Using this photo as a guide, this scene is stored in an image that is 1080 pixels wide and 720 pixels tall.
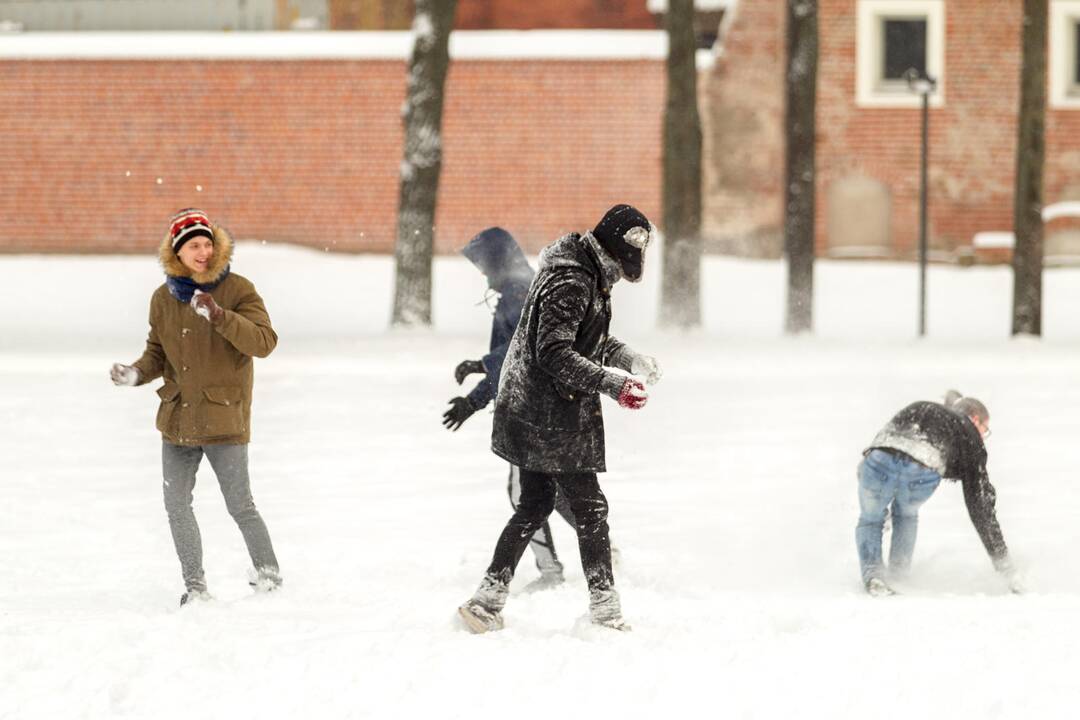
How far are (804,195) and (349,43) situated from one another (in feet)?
41.6

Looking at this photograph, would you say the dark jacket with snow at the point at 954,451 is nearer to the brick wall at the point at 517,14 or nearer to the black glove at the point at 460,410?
the black glove at the point at 460,410

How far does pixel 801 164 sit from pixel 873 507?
12.1m

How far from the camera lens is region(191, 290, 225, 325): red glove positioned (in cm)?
652

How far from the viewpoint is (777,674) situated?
5652 mm

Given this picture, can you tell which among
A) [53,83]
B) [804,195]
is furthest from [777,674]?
[53,83]

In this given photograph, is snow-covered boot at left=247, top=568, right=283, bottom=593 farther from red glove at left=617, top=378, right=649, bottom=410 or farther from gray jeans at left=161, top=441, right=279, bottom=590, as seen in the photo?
red glove at left=617, top=378, right=649, bottom=410

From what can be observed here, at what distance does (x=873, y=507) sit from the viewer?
290 inches

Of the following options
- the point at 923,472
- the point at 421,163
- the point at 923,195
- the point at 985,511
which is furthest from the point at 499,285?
the point at 923,195

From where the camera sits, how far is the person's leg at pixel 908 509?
7266 millimetres

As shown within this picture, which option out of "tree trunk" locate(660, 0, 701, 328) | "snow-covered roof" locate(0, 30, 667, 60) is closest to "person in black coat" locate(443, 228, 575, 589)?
"tree trunk" locate(660, 0, 701, 328)

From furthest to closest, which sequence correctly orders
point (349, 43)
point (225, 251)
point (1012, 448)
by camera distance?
point (349, 43), point (1012, 448), point (225, 251)

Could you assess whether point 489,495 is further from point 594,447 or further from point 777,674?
point 777,674

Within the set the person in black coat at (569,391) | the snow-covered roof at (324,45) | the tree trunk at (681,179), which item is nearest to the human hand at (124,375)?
the person in black coat at (569,391)

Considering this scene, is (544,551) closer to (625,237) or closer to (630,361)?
(630,361)
